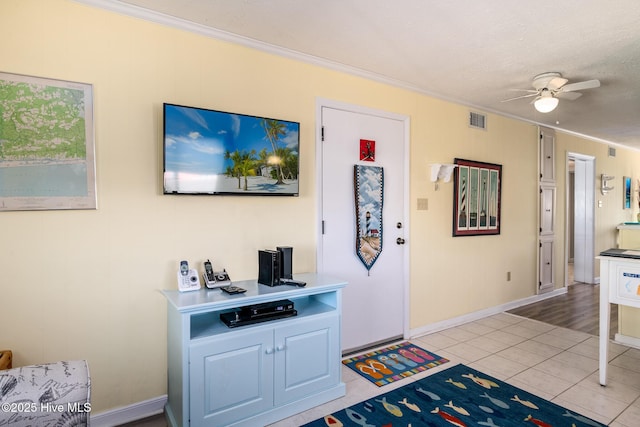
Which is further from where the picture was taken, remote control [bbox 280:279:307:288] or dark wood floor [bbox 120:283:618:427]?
dark wood floor [bbox 120:283:618:427]

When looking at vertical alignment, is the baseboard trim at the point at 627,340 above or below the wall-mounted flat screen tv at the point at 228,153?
below

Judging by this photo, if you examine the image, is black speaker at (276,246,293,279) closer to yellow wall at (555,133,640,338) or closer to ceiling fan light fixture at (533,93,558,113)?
ceiling fan light fixture at (533,93,558,113)

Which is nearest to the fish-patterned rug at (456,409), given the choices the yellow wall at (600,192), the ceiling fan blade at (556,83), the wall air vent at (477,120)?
the ceiling fan blade at (556,83)

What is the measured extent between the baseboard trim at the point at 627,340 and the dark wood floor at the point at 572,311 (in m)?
0.19

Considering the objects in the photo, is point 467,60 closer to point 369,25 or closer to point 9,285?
point 369,25

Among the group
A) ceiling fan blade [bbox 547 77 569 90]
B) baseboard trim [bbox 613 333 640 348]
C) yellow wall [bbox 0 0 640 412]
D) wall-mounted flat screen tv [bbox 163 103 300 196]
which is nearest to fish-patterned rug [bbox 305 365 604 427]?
yellow wall [bbox 0 0 640 412]

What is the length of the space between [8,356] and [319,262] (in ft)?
6.48

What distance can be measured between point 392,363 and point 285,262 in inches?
53.4

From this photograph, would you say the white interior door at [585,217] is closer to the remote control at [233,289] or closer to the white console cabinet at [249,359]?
the white console cabinet at [249,359]

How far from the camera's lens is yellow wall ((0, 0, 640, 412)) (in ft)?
6.30

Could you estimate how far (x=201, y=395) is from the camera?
6.30 ft

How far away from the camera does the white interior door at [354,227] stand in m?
3.01

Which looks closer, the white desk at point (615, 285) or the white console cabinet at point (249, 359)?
the white console cabinet at point (249, 359)

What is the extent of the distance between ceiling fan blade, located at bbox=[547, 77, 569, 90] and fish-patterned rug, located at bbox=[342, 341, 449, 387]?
8.71ft
